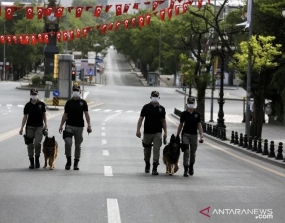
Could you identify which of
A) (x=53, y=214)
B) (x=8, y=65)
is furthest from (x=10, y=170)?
(x=8, y=65)

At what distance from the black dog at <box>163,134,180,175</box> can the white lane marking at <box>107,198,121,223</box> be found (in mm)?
4669

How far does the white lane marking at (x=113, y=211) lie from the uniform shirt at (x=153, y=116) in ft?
16.6

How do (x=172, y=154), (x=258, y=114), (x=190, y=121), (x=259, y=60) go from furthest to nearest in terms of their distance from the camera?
(x=258, y=114)
(x=259, y=60)
(x=190, y=121)
(x=172, y=154)

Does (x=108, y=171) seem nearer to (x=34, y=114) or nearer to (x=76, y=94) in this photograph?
(x=76, y=94)

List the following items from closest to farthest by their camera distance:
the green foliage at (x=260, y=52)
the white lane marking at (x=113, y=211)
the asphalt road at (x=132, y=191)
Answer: the white lane marking at (x=113, y=211)
the asphalt road at (x=132, y=191)
the green foliage at (x=260, y=52)

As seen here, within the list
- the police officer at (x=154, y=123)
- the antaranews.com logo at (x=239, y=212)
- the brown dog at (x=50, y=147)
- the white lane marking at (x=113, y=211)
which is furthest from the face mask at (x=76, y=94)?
the antaranews.com logo at (x=239, y=212)

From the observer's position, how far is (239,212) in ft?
42.6

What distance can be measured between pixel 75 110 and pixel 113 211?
6.76 meters

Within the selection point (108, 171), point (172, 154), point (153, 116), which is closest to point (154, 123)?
point (153, 116)

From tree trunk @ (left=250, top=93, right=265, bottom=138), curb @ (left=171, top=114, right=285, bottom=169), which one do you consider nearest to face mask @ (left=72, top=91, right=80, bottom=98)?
curb @ (left=171, top=114, right=285, bottom=169)

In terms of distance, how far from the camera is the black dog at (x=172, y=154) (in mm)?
18469

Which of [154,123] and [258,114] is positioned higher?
[154,123]

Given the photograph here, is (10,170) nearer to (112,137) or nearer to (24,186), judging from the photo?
(24,186)

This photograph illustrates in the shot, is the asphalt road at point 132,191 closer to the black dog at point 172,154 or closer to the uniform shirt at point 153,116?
the black dog at point 172,154
